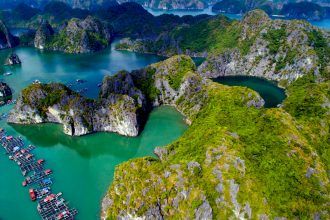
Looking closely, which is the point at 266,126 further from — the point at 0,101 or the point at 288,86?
the point at 0,101

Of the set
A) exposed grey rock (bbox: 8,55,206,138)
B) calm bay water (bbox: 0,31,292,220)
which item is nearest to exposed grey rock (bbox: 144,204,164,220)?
calm bay water (bbox: 0,31,292,220)

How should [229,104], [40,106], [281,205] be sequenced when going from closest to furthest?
[281,205]
[229,104]
[40,106]

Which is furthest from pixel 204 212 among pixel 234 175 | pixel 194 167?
pixel 234 175

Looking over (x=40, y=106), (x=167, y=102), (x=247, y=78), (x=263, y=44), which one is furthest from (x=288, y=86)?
(x=40, y=106)

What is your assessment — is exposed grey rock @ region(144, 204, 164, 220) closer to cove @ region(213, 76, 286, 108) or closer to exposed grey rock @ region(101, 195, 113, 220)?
exposed grey rock @ region(101, 195, 113, 220)

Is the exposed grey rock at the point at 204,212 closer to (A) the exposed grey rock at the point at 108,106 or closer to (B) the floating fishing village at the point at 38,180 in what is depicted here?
(A) the exposed grey rock at the point at 108,106

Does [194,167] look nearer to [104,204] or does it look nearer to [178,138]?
[104,204]
